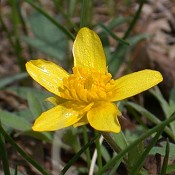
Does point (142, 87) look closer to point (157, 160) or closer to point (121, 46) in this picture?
point (157, 160)

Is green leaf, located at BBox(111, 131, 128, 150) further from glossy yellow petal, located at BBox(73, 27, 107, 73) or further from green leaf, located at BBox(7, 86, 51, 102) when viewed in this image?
green leaf, located at BBox(7, 86, 51, 102)

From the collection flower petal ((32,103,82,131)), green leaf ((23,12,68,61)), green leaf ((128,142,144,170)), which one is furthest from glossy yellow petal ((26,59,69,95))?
green leaf ((23,12,68,61))

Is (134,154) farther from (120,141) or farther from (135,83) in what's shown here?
(135,83)

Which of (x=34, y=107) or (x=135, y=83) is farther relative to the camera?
(x=34, y=107)

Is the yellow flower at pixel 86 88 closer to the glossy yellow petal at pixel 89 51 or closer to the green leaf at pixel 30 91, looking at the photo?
the glossy yellow petal at pixel 89 51

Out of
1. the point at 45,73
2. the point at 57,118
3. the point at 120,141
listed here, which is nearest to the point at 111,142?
the point at 120,141

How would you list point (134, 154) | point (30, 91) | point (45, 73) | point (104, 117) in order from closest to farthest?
point (104, 117)
point (134, 154)
point (45, 73)
point (30, 91)

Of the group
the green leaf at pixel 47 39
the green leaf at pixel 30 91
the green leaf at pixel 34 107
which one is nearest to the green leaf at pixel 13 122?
the green leaf at pixel 34 107
